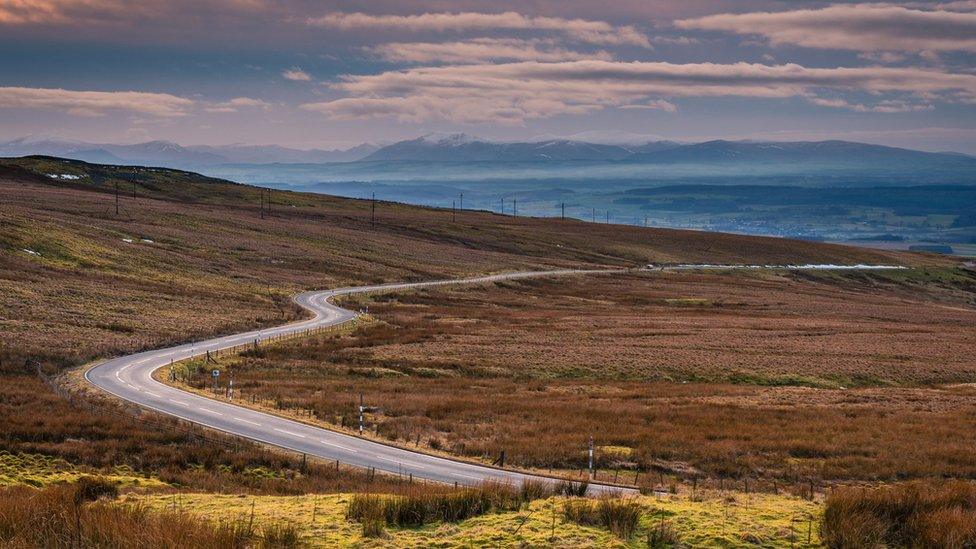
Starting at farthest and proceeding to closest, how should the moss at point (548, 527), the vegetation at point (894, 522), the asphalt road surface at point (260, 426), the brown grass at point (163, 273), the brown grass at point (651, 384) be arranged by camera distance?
the brown grass at point (651, 384) < the brown grass at point (163, 273) < the asphalt road surface at point (260, 426) < the moss at point (548, 527) < the vegetation at point (894, 522)

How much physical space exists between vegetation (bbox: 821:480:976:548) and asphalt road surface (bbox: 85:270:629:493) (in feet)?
21.3

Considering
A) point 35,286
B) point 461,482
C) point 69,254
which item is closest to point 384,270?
point 69,254

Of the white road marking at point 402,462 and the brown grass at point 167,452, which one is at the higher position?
the brown grass at point 167,452

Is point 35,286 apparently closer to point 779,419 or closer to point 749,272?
point 779,419

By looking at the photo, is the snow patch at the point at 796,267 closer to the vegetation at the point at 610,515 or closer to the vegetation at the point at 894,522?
the vegetation at the point at 894,522

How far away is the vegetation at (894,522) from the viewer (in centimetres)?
1137

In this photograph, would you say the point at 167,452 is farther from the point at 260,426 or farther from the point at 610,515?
the point at 610,515

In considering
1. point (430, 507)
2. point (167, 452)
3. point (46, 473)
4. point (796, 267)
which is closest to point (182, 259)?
point (167, 452)

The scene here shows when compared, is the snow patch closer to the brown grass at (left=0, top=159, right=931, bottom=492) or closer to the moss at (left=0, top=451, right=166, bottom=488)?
the brown grass at (left=0, top=159, right=931, bottom=492)

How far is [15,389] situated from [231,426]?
987cm

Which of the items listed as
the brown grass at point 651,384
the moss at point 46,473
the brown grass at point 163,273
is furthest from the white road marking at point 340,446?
the moss at point 46,473

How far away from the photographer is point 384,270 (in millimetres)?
125438

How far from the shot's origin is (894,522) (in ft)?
39.5

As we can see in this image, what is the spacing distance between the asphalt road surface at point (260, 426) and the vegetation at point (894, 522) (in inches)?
256
